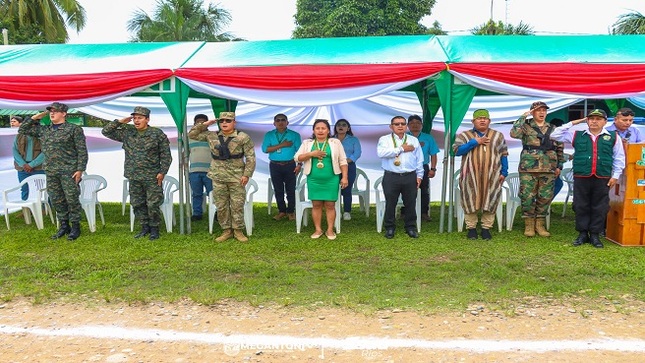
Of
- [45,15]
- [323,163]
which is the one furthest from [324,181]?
[45,15]

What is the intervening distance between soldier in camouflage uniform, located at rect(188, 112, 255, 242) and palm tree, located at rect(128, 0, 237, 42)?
17.9m

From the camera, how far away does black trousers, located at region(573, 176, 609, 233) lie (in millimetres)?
5215

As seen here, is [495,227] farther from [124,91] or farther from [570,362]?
[124,91]

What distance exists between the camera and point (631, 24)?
54.5ft

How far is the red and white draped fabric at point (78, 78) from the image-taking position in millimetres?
5543

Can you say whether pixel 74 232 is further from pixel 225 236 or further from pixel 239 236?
pixel 239 236

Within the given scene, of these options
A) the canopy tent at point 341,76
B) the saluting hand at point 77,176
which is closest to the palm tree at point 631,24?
the canopy tent at point 341,76

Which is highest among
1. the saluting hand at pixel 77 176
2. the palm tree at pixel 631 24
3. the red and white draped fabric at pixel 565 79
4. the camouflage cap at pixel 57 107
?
the palm tree at pixel 631 24

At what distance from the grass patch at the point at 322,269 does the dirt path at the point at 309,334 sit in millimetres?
221

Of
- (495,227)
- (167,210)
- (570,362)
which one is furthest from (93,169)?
(570,362)

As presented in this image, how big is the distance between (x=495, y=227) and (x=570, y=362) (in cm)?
366

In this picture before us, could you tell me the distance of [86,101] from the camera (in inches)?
221

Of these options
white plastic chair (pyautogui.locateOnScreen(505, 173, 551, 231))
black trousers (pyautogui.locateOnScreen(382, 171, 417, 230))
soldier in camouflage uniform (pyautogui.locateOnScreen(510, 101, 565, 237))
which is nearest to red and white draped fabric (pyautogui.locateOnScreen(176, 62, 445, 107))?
black trousers (pyautogui.locateOnScreen(382, 171, 417, 230))

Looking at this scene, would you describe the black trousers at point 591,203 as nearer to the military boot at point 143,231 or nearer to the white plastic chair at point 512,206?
the white plastic chair at point 512,206
